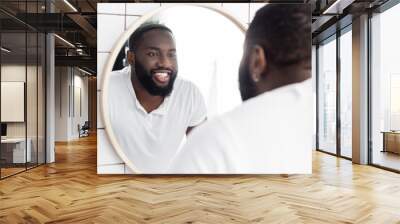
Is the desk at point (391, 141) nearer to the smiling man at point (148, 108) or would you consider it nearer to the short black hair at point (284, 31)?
the short black hair at point (284, 31)

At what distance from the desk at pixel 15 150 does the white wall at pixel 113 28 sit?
1.73 metres

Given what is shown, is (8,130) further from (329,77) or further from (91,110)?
(91,110)

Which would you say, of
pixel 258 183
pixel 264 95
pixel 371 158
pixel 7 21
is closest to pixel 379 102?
pixel 371 158

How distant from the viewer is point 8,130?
6801 mm

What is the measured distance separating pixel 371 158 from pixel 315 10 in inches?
130

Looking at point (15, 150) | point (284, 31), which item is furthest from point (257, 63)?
point (15, 150)

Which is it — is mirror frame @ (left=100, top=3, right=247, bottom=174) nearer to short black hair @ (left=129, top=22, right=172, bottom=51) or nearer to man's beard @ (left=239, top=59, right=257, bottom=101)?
short black hair @ (left=129, top=22, right=172, bottom=51)

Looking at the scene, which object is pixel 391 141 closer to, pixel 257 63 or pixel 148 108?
pixel 257 63

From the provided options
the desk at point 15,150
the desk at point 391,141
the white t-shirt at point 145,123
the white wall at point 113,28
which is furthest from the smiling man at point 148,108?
the desk at point 391,141

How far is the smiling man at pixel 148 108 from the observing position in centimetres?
613

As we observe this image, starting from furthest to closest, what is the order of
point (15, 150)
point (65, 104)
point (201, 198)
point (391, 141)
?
point (65, 104) < point (391, 141) < point (15, 150) < point (201, 198)

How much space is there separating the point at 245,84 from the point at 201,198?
2170 millimetres

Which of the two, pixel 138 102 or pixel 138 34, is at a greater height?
pixel 138 34

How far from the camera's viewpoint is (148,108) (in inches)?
242
